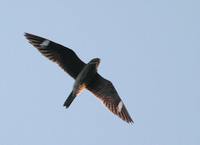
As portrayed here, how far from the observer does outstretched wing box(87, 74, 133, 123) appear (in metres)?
14.7

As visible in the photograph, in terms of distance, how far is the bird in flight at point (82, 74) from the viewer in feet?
46.3

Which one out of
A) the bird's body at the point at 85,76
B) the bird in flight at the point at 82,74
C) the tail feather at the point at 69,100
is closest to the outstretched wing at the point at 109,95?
the bird in flight at the point at 82,74

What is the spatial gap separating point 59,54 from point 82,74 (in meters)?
0.83

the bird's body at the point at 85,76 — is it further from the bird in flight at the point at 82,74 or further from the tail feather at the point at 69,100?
the tail feather at the point at 69,100

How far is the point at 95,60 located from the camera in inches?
559

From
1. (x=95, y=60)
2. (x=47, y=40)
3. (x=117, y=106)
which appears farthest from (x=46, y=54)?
(x=117, y=106)

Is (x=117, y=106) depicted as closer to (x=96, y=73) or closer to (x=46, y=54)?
(x=96, y=73)

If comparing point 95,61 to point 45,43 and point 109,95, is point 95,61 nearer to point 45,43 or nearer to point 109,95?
point 109,95

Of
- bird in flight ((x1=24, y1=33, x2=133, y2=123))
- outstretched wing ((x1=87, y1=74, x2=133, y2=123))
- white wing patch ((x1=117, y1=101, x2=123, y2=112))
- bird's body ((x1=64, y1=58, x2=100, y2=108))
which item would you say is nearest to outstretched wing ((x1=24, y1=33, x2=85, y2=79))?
bird in flight ((x1=24, y1=33, x2=133, y2=123))

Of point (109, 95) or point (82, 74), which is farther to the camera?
point (109, 95)

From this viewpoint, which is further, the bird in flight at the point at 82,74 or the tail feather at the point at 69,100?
the bird in flight at the point at 82,74

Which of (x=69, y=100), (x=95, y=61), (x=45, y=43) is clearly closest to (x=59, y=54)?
(x=45, y=43)

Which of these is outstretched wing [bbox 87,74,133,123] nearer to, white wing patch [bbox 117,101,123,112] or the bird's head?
white wing patch [bbox 117,101,123,112]

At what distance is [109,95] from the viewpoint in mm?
14812
